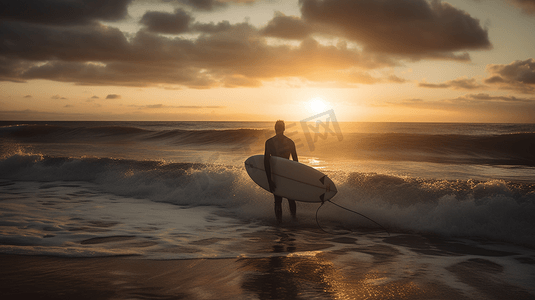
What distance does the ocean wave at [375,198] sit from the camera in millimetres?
5422

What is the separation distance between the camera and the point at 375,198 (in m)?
6.75

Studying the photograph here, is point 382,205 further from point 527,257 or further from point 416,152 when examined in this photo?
point 416,152

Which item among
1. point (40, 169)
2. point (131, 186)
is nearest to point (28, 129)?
point (40, 169)

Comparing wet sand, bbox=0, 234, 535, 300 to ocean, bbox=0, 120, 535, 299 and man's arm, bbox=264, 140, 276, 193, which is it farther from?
man's arm, bbox=264, 140, 276, 193

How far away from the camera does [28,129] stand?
3150 cm

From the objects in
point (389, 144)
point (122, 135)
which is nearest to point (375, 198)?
point (389, 144)

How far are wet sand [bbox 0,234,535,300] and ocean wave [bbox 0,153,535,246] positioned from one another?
1.01m

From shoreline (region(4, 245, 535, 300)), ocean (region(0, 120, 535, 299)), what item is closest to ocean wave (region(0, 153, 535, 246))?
ocean (region(0, 120, 535, 299))

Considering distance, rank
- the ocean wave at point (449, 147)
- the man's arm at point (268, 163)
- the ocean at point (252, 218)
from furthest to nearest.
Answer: the ocean wave at point (449, 147) → the man's arm at point (268, 163) → the ocean at point (252, 218)

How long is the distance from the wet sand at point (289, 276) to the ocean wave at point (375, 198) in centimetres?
101

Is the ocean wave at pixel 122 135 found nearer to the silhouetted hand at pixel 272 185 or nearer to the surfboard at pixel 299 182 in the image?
the surfboard at pixel 299 182

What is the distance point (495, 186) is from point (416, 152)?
38.3 ft

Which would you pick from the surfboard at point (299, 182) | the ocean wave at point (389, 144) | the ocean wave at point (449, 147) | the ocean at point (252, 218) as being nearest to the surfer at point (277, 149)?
the surfboard at point (299, 182)

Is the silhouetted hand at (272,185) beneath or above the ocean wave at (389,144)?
beneath
